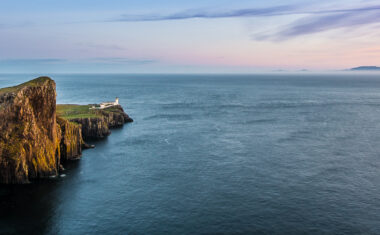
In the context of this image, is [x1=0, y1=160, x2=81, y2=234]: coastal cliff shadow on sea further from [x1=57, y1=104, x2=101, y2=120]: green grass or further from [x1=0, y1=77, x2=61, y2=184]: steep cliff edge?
[x1=57, y1=104, x2=101, y2=120]: green grass

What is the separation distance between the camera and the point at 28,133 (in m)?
76.1

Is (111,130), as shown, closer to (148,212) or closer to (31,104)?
(31,104)

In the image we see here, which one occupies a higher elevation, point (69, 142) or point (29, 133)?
point (29, 133)

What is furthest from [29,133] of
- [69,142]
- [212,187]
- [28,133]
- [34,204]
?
[212,187]

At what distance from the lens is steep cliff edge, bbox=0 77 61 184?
241 ft

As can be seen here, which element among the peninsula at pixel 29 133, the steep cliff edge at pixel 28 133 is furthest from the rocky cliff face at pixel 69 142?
the steep cliff edge at pixel 28 133

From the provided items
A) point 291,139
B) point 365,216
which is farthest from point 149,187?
point 291,139

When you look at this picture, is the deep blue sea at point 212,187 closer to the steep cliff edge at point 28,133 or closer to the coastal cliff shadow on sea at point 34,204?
the coastal cliff shadow on sea at point 34,204

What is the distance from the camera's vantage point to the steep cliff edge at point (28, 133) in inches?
2889

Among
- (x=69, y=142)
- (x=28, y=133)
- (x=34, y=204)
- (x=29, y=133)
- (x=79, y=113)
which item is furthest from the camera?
(x=79, y=113)

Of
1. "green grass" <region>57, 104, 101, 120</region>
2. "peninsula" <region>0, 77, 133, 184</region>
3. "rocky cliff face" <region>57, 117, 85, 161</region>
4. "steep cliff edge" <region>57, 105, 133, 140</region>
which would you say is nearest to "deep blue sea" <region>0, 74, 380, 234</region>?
"rocky cliff face" <region>57, 117, 85, 161</region>

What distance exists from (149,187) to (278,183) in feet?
96.3

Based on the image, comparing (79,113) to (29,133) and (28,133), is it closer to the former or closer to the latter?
(29,133)

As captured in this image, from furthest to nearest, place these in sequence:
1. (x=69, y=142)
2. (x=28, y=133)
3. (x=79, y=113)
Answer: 1. (x=79, y=113)
2. (x=69, y=142)
3. (x=28, y=133)
